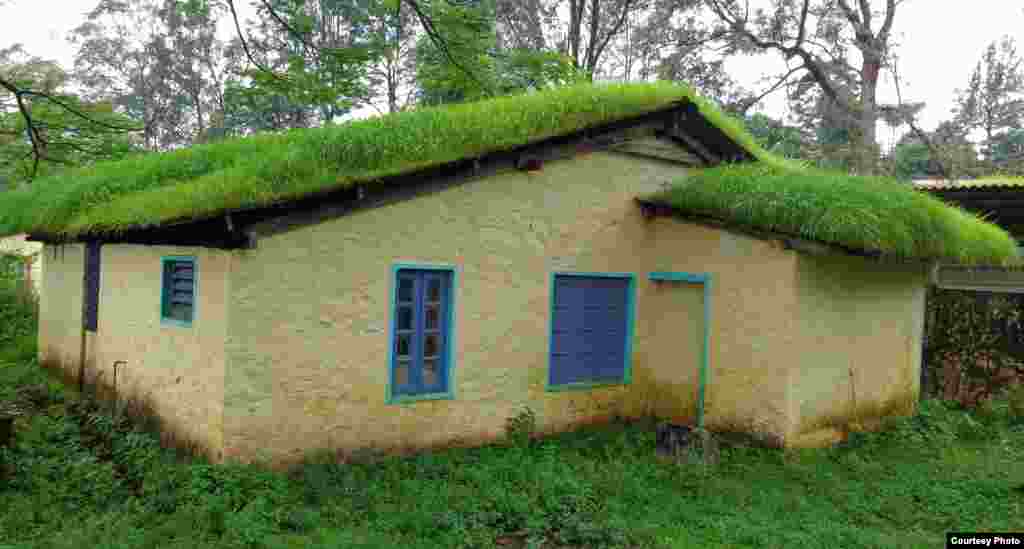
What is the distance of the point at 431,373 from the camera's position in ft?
24.5

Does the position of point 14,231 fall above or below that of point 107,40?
below

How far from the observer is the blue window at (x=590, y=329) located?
8.32m

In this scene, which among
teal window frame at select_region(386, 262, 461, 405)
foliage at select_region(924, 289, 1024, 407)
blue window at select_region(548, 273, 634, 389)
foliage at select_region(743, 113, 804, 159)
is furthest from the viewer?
foliage at select_region(743, 113, 804, 159)

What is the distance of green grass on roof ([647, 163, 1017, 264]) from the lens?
7.37 meters

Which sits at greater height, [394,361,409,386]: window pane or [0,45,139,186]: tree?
[0,45,139,186]: tree

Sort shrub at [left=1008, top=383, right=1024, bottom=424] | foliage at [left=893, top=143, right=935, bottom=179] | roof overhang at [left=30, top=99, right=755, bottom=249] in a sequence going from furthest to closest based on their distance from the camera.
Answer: foliage at [left=893, top=143, right=935, bottom=179], shrub at [left=1008, top=383, right=1024, bottom=424], roof overhang at [left=30, top=99, right=755, bottom=249]

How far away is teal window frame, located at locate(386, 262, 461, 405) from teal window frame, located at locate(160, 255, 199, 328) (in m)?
1.71

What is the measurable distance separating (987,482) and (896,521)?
60.7 inches

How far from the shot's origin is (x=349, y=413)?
6859mm

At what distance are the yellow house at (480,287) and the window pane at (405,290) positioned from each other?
1cm

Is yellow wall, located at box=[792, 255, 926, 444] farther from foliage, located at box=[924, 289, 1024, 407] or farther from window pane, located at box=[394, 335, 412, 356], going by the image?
window pane, located at box=[394, 335, 412, 356]

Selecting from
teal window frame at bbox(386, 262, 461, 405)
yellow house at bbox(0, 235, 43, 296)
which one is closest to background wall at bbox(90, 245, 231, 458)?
teal window frame at bbox(386, 262, 461, 405)

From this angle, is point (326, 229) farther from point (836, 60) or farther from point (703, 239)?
point (836, 60)

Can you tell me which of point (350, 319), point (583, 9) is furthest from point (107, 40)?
point (350, 319)
